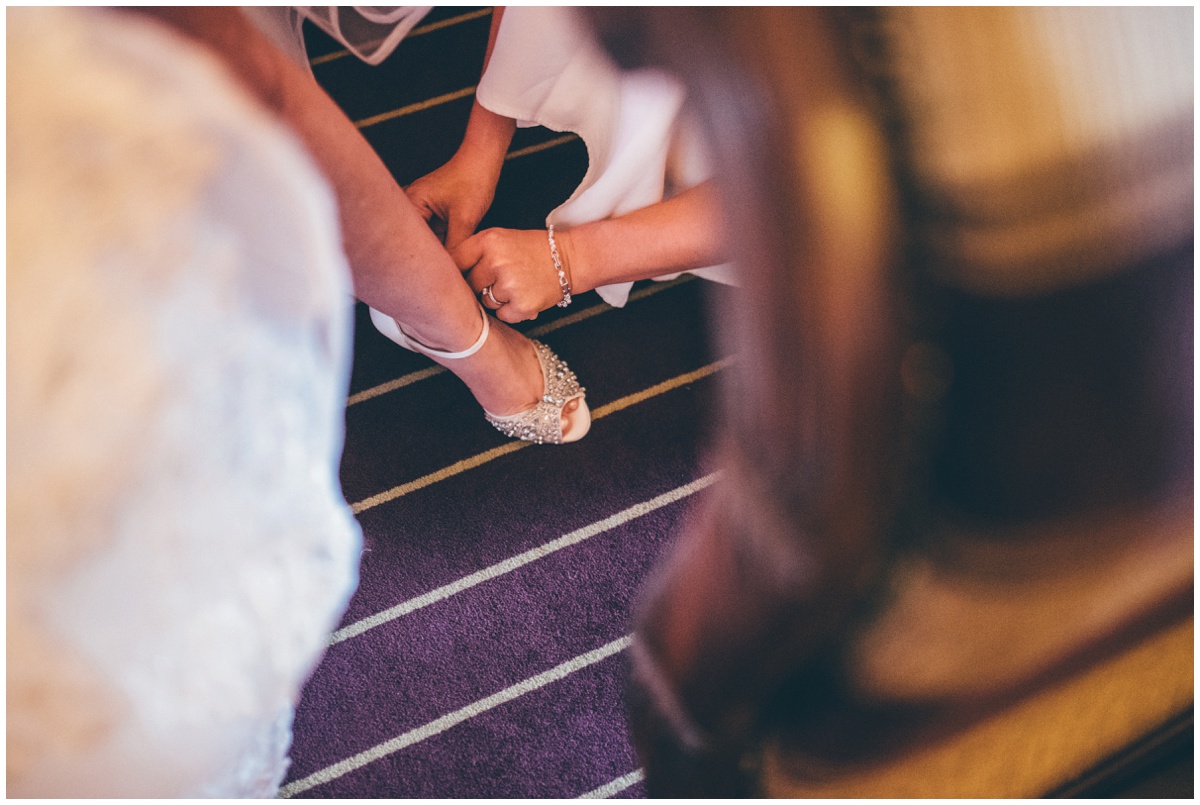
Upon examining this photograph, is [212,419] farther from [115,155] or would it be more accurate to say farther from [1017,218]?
[1017,218]

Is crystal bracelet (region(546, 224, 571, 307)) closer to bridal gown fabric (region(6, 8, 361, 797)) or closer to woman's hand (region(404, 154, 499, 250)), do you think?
woman's hand (region(404, 154, 499, 250))

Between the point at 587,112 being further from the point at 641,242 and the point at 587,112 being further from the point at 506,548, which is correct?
the point at 506,548

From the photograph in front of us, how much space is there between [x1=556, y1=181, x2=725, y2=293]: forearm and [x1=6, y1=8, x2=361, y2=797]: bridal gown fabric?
2.29 ft

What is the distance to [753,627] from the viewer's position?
0.87 ft

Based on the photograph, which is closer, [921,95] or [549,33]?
[921,95]

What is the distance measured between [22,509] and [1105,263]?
1.13 ft

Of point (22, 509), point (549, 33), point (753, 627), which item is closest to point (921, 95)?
point (753, 627)

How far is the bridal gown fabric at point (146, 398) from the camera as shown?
260mm

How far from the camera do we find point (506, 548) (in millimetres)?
1080

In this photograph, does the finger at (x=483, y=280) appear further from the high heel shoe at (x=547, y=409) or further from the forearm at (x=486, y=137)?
the forearm at (x=486, y=137)

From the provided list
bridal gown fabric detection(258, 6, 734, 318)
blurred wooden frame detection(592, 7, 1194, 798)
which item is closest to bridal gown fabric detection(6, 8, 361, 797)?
blurred wooden frame detection(592, 7, 1194, 798)

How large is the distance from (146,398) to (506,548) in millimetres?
833

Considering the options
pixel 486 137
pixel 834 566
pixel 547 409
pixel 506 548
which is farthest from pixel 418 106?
pixel 834 566

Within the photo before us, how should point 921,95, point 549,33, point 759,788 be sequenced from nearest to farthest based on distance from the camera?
point 921,95, point 759,788, point 549,33
